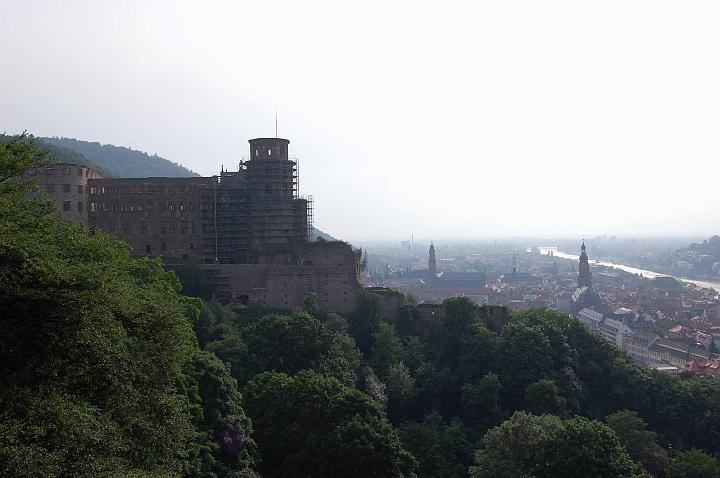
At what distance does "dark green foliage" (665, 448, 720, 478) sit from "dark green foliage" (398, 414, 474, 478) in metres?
10.4

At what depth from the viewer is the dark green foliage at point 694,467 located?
31.8m

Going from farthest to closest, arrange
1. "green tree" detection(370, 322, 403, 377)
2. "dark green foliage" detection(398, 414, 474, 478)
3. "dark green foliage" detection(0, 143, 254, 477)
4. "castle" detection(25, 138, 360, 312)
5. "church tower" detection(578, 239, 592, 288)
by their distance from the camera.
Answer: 1. "church tower" detection(578, 239, 592, 288)
2. "castle" detection(25, 138, 360, 312)
3. "green tree" detection(370, 322, 403, 377)
4. "dark green foliage" detection(398, 414, 474, 478)
5. "dark green foliage" detection(0, 143, 254, 477)

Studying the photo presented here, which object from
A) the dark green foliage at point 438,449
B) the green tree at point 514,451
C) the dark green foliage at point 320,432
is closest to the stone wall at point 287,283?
the dark green foliage at point 438,449

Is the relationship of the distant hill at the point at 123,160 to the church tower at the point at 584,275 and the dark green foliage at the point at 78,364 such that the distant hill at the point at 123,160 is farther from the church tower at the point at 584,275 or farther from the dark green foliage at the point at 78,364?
the dark green foliage at the point at 78,364

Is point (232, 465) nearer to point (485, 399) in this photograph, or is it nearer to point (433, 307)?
point (485, 399)

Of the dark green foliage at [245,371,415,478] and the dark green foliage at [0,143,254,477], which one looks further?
the dark green foliage at [245,371,415,478]

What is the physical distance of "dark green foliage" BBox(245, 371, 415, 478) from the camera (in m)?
28.0

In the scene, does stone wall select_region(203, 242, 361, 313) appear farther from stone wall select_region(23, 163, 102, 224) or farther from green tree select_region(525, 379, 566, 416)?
green tree select_region(525, 379, 566, 416)

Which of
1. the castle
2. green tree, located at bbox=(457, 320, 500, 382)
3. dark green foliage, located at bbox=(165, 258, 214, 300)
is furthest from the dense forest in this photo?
the castle

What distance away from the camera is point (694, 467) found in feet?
105

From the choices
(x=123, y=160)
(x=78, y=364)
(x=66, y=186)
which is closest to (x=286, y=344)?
(x=78, y=364)

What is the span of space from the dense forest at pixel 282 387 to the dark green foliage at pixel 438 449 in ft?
0.38

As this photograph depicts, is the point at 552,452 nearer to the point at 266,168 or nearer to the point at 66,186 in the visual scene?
the point at 266,168

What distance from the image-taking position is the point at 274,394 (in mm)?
31328
